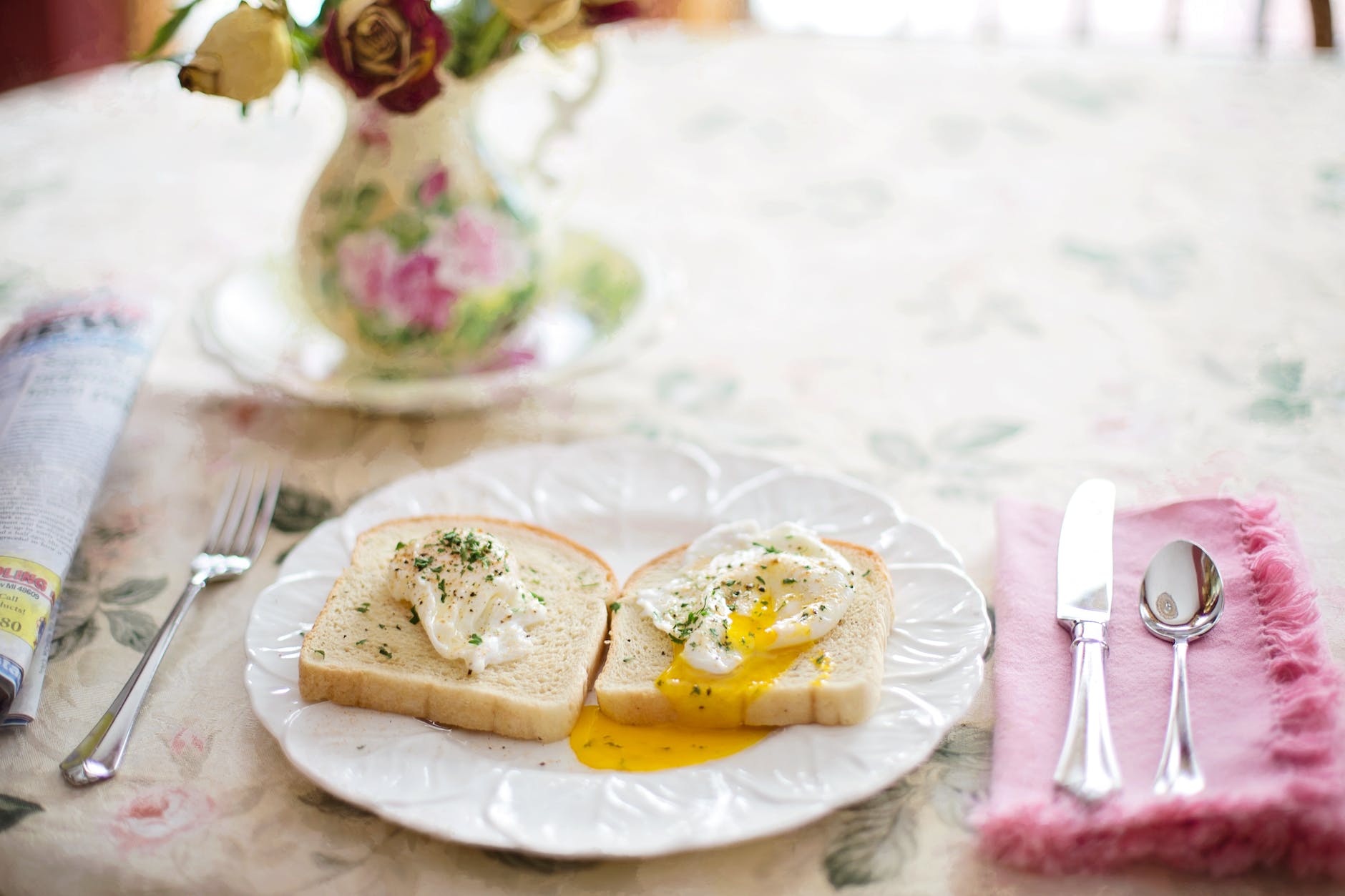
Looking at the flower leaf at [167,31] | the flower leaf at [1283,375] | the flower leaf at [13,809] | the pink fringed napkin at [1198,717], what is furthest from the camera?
the flower leaf at [1283,375]

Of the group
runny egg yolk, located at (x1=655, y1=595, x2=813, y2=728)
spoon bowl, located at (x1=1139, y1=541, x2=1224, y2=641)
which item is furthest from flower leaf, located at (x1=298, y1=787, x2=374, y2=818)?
spoon bowl, located at (x1=1139, y1=541, x2=1224, y2=641)

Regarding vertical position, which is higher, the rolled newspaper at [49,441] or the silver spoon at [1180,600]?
the rolled newspaper at [49,441]

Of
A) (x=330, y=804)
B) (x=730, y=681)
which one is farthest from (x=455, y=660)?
(x=730, y=681)

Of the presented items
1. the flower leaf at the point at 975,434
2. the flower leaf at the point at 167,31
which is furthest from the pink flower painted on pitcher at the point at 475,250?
the flower leaf at the point at 975,434

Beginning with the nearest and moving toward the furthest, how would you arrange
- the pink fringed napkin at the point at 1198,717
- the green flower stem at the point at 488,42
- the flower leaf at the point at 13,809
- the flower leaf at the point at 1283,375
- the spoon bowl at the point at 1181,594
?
the pink fringed napkin at the point at 1198,717 < the flower leaf at the point at 13,809 < the spoon bowl at the point at 1181,594 < the green flower stem at the point at 488,42 < the flower leaf at the point at 1283,375

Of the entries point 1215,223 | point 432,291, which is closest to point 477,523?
point 432,291

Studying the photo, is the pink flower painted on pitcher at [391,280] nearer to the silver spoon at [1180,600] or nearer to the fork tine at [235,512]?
the fork tine at [235,512]

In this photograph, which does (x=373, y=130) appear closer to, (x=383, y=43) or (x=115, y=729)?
(x=383, y=43)
